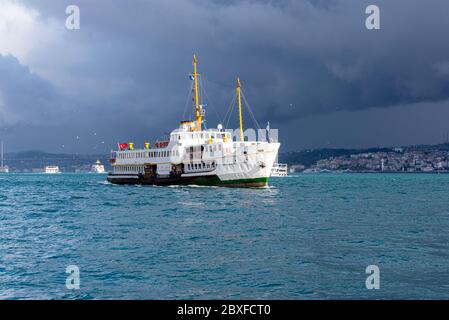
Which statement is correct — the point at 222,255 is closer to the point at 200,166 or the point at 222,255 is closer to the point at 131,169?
the point at 200,166

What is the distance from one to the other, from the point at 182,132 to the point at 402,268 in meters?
57.4

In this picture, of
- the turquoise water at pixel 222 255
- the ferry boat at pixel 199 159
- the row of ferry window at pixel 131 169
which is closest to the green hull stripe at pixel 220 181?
the ferry boat at pixel 199 159

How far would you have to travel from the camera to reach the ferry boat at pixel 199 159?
63375 millimetres

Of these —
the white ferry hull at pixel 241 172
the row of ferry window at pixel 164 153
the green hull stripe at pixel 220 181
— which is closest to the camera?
the white ferry hull at pixel 241 172

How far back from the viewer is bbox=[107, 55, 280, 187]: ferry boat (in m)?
63.4

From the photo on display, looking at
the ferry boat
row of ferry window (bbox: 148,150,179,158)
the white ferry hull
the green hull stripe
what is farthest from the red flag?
the green hull stripe

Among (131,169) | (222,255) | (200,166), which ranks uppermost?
(200,166)

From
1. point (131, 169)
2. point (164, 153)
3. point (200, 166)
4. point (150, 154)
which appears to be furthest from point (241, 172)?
point (131, 169)

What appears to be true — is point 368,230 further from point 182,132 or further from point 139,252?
point 182,132

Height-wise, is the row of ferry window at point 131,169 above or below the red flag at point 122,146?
below

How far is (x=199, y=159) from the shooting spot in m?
68.3

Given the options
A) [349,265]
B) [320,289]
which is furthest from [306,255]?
[320,289]

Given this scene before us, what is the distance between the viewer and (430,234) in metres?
27.7

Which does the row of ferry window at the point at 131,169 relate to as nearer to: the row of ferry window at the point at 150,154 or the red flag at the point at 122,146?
the row of ferry window at the point at 150,154
